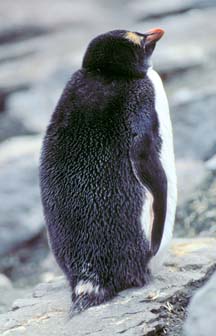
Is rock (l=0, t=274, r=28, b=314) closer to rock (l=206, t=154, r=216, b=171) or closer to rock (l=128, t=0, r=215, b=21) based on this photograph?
rock (l=206, t=154, r=216, b=171)

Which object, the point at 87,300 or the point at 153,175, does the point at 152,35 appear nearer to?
the point at 153,175

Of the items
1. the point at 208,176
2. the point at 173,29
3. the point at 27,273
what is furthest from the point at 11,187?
the point at 173,29

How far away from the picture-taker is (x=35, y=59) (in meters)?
5.66

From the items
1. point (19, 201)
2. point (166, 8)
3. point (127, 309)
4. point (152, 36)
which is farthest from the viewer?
point (166, 8)

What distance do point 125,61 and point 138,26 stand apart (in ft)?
11.2

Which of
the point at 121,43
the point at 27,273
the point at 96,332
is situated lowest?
the point at 27,273

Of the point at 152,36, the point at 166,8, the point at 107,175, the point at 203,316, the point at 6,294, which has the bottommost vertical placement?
the point at 6,294

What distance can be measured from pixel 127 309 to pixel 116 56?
2.19 ft

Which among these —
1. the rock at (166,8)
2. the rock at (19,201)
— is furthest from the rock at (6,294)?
the rock at (166,8)

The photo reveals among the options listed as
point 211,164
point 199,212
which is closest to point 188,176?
point 211,164

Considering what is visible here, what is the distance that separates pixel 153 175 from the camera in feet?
7.83

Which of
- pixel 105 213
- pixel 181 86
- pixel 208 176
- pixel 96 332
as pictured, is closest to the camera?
pixel 96 332

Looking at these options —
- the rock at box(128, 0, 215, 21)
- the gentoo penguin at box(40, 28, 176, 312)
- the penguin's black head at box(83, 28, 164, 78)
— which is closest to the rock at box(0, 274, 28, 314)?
the gentoo penguin at box(40, 28, 176, 312)

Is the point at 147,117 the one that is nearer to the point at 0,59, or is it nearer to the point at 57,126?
the point at 57,126
